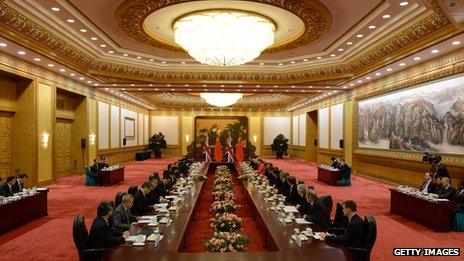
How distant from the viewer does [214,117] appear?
95.2 ft

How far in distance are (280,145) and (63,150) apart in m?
15.3

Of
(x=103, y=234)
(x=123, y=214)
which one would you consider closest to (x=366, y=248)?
(x=103, y=234)

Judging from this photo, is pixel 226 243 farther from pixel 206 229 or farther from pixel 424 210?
pixel 424 210

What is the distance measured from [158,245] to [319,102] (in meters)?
18.6

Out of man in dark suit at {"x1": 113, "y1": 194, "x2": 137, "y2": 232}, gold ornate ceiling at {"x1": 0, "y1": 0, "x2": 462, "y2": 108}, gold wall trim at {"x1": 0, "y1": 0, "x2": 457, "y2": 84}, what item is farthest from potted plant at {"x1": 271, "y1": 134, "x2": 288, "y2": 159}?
man in dark suit at {"x1": 113, "y1": 194, "x2": 137, "y2": 232}

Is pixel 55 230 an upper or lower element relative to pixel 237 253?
lower

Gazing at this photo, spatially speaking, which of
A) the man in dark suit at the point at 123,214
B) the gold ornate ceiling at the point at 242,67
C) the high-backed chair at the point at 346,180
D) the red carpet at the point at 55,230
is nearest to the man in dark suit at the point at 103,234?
the man in dark suit at the point at 123,214

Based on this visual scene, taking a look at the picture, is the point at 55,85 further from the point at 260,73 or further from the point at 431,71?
the point at 431,71

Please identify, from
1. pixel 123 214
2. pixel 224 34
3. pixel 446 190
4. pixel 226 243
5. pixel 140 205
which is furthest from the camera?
pixel 224 34

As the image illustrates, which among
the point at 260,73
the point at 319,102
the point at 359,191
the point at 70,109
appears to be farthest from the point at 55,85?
the point at 319,102

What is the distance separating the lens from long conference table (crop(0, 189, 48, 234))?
22.1ft

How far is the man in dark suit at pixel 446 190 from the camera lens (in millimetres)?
7293

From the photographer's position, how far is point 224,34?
324 inches

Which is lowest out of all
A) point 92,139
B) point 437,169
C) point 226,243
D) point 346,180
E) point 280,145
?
point 346,180
